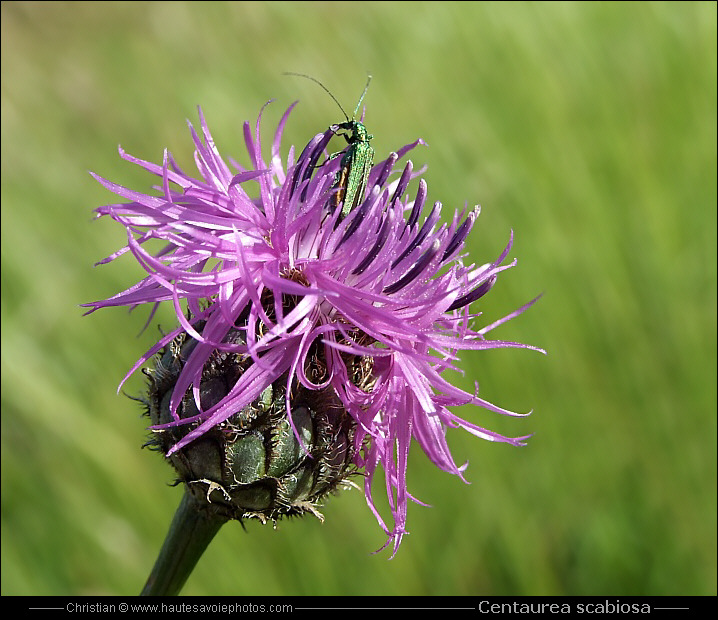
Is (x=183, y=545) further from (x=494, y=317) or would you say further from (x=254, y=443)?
(x=494, y=317)

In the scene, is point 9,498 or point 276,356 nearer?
point 276,356

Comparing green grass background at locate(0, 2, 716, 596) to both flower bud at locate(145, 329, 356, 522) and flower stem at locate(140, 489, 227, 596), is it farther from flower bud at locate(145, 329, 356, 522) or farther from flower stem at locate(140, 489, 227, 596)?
flower bud at locate(145, 329, 356, 522)

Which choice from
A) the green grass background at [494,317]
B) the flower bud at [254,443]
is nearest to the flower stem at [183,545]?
the flower bud at [254,443]

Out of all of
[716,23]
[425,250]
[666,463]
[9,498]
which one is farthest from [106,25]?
[425,250]

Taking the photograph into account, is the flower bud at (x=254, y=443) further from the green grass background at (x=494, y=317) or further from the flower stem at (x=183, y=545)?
the green grass background at (x=494, y=317)

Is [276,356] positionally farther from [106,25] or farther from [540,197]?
[106,25]

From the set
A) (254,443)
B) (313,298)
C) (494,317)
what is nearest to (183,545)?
(254,443)
